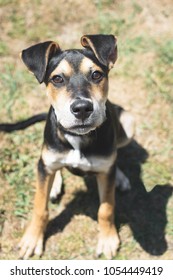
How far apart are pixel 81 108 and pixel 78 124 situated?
22 centimetres

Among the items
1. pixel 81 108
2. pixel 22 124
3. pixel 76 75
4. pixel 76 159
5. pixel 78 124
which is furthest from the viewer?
pixel 22 124

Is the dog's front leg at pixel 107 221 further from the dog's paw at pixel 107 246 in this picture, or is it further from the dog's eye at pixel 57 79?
the dog's eye at pixel 57 79

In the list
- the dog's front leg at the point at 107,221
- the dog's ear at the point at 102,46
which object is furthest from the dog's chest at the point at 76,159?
the dog's ear at the point at 102,46

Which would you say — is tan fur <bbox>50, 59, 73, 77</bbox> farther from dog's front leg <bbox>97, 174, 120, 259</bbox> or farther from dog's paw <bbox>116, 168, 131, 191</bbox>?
dog's paw <bbox>116, 168, 131, 191</bbox>

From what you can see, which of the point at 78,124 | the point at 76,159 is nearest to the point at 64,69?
the point at 78,124

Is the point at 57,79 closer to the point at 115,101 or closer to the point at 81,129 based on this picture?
the point at 81,129

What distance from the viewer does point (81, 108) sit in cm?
473

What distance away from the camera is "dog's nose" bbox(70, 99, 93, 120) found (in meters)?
4.72

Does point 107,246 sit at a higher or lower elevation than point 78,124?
lower

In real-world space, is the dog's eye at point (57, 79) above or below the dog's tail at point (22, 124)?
above

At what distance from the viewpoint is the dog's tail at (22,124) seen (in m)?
6.98
